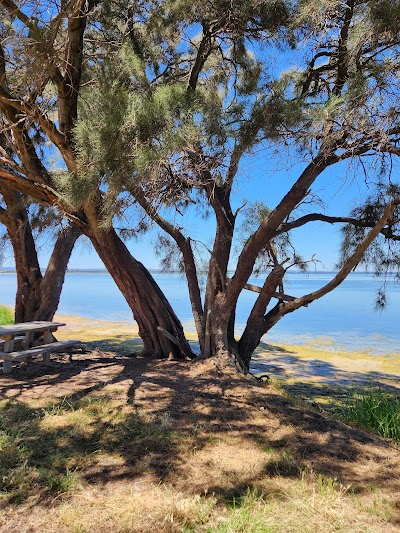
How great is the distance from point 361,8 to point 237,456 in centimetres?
328

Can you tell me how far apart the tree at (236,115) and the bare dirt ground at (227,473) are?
1.33 meters

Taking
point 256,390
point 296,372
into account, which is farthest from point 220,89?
point 296,372

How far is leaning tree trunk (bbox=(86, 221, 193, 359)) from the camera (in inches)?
196

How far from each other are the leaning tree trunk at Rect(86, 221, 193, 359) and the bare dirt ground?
1.37 meters

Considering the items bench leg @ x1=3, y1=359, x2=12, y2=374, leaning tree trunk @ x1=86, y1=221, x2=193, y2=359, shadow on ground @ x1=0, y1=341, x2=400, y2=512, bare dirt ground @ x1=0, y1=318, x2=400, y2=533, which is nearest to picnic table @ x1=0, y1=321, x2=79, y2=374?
bench leg @ x1=3, y1=359, x2=12, y2=374

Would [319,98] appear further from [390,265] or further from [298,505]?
[298,505]

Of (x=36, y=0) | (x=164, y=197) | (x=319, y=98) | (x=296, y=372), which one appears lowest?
(x=296, y=372)

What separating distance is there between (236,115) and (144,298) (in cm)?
242

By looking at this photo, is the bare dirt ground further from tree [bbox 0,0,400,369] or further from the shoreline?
the shoreline

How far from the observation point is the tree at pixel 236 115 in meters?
3.16

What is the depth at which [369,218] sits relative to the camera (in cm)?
472

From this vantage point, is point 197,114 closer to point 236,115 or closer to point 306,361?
point 236,115

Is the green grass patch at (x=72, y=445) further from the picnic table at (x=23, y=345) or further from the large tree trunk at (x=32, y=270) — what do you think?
the large tree trunk at (x=32, y=270)

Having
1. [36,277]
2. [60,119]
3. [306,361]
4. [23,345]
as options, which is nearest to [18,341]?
[23,345]
